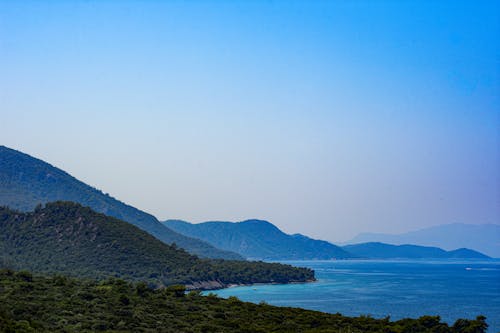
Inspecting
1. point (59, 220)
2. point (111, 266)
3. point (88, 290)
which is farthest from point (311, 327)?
point (59, 220)

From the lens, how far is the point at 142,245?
19025cm

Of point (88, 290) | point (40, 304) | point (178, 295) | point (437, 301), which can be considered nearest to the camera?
point (40, 304)

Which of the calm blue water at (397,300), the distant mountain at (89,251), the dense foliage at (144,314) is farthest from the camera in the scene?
the distant mountain at (89,251)

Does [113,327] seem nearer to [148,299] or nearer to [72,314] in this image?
[72,314]

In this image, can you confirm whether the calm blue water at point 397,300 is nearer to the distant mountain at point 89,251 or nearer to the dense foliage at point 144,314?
the distant mountain at point 89,251

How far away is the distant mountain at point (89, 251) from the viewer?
165 meters

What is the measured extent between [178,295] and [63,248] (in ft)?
334

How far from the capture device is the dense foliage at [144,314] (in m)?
56.9

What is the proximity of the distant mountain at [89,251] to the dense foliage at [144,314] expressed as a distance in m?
80.5

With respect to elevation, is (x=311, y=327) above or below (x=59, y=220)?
below

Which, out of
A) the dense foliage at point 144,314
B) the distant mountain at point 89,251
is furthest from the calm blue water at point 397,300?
the dense foliage at point 144,314

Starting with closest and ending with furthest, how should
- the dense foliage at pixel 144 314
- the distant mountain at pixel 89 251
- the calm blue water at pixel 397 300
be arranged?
1. the dense foliage at pixel 144 314
2. the calm blue water at pixel 397 300
3. the distant mountain at pixel 89 251

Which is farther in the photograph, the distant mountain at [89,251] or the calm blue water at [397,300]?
the distant mountain at [89,251]

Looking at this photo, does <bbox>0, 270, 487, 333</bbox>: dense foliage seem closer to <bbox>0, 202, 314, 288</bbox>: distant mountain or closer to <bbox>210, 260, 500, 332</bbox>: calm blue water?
<bbox>210, 260, 500, 332</bbox>: calm blue water
